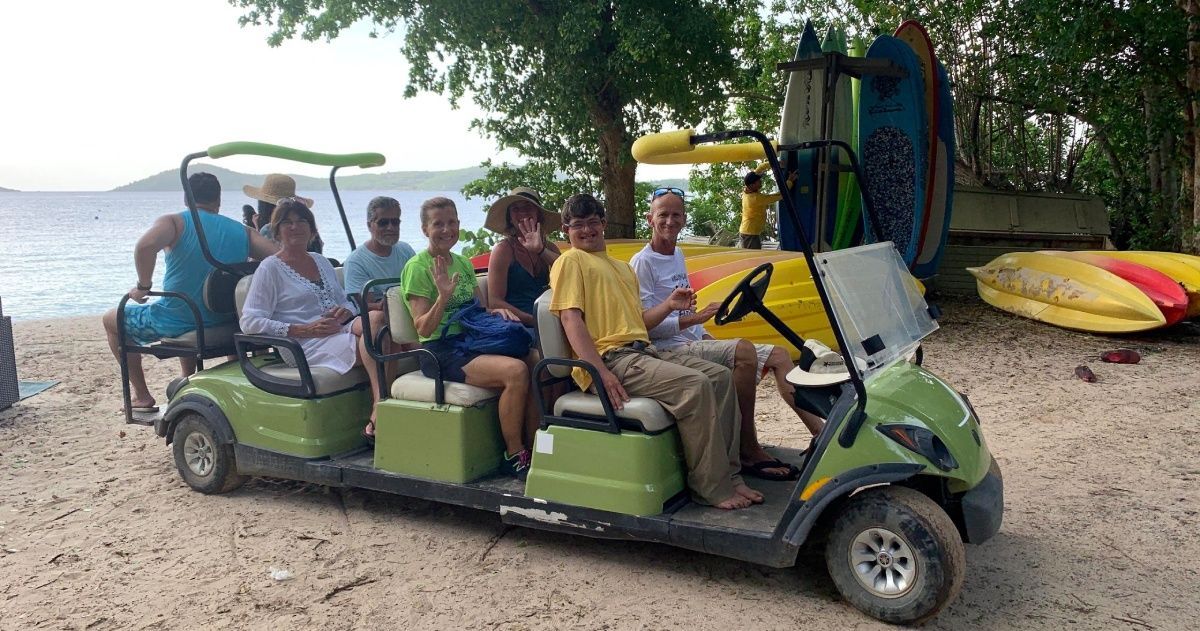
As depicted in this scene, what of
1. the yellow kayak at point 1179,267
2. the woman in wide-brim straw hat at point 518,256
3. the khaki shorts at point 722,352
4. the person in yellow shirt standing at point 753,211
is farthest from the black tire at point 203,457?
the yellow kayak at point 1179,267

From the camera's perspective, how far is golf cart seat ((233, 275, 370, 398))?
4.63m

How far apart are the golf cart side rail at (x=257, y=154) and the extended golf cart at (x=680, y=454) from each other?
2.55ft

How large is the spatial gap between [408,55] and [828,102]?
7.18 m

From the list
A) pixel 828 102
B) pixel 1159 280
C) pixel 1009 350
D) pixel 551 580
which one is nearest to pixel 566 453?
pixel 551 580

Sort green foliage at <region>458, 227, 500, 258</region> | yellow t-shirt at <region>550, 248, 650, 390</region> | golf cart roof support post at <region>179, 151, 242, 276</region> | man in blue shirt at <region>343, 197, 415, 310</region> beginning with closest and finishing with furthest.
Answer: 1. yellow t-shirt at <region>550, 248, 650, 390</region>
2. golf cart roof support post at <region>179, 151, 242, 276</region>
3. man in blue shirt at <region>343, 197, 415, 310</region>
4. green foliage at <region>458, 227, 500, 258</region>

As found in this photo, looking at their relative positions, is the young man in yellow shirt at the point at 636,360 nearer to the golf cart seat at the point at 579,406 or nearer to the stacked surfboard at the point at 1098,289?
the golf cart seat at the point at 579,406

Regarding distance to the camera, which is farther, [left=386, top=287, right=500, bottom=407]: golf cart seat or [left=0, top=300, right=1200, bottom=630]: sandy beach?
[left=386, top=287, right=500, bottom=407]: golf cart seat

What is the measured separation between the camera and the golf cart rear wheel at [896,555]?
3.13 m

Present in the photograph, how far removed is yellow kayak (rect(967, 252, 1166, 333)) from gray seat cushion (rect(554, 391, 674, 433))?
6814 mm

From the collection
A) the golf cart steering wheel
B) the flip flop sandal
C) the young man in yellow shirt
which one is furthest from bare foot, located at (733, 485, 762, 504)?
the golf cart steering wheel

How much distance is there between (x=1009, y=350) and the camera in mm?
8438

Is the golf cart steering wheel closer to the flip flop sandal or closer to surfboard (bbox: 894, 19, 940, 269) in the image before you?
the flip flop sandal

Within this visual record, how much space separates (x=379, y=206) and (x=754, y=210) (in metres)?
5.43

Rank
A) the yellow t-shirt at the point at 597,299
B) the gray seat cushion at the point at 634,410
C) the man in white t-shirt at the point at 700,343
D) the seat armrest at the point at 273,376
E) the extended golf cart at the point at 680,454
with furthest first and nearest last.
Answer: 1. the seat armrest at the point at 273,376
2. the man in white t-shirt at the point at 700,343
3. the yellow t-shirt at the point at 597,299
4. the gray seat cushion at the point at 634,410
5. the extended golf cart at the point at 680,454
